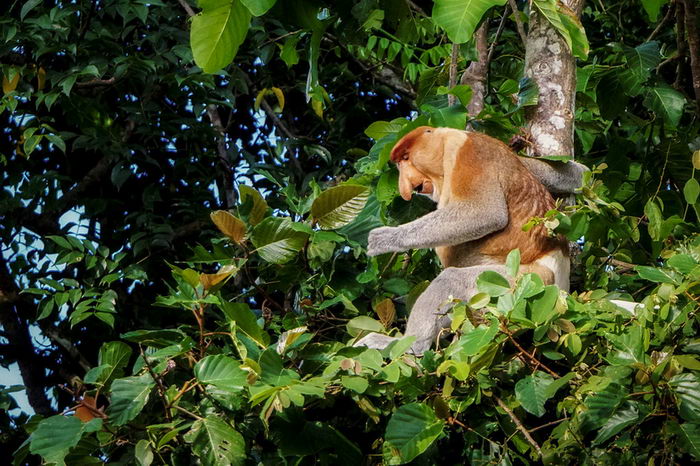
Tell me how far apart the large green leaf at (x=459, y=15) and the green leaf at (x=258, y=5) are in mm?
644

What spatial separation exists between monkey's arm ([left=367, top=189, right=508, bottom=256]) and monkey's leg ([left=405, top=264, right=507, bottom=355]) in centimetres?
15

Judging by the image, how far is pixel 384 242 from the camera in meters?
4.13

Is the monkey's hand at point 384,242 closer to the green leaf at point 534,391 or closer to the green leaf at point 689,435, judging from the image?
the green leaf at point 534,391

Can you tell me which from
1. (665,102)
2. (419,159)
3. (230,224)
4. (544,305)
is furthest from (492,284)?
(665,102)

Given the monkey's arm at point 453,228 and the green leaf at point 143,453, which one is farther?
the monkey's arm at point 453,228

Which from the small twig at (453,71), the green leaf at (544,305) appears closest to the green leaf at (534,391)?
the green leaf at (544,305)

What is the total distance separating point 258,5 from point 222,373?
112cm

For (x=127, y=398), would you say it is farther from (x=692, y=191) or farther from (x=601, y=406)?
(x=692, y=191)

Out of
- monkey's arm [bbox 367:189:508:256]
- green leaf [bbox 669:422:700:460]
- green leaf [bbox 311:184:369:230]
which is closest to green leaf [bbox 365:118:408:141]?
monkey's arm [bbox 367:189:508:256]

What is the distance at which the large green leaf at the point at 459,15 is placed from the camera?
324 centimetres

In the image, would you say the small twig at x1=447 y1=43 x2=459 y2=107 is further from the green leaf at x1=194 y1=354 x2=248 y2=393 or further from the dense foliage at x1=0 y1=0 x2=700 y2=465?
the green leaf at x1=194 y1=354 x2=248 y2=393

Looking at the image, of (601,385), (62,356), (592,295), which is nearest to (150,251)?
(62,356)

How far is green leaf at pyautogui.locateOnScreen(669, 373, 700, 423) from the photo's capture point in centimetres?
277

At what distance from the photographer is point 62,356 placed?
6402mm
